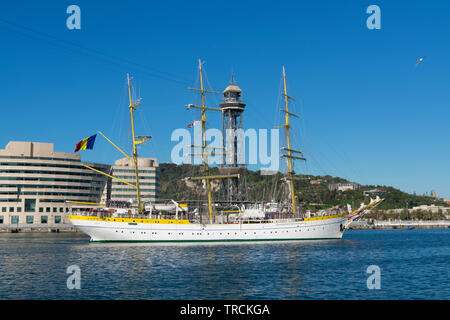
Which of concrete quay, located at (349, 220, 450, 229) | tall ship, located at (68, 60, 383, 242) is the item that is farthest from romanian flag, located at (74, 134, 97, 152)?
concrete quay, located at (349, 220, 450, 229)

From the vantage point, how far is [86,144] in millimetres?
68125

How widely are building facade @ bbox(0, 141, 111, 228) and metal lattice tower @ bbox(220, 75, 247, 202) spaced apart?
6067cm

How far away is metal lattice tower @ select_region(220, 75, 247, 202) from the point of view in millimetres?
130750

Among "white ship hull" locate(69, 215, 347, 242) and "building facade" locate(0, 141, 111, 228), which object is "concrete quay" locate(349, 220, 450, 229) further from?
"building facade" locate(0, 141, 111, 228)

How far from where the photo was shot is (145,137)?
251 ft

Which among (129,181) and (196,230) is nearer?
(196,230)

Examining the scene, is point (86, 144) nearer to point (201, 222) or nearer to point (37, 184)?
point (201, 222)

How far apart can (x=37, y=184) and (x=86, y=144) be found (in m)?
97.0

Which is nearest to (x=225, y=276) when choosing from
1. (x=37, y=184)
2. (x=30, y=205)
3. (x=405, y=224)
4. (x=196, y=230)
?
(x=196, y=230)

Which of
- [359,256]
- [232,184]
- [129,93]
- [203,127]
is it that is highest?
[129,93]

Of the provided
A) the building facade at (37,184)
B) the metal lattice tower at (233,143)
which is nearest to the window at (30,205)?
the building facade at (37,184)
